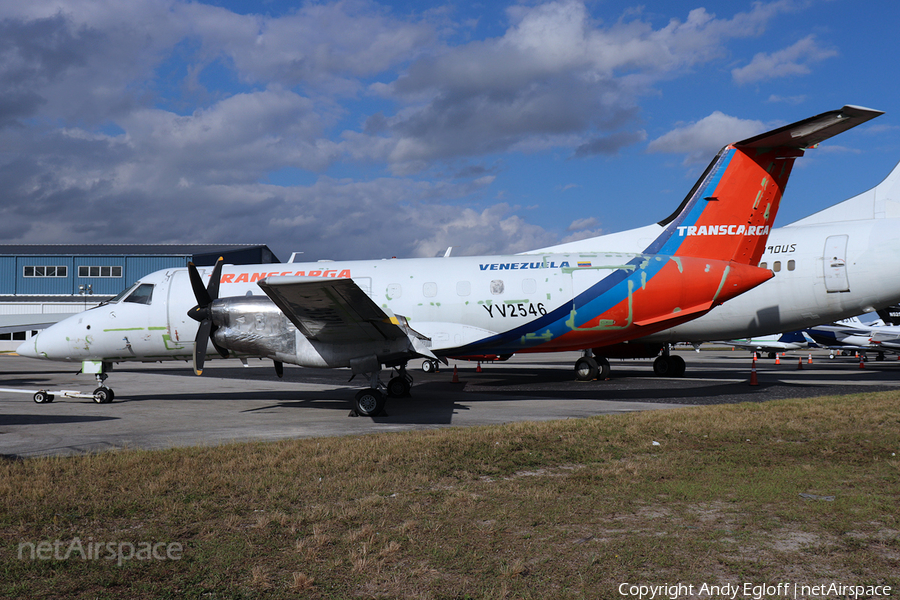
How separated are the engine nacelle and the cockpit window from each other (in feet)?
12.0

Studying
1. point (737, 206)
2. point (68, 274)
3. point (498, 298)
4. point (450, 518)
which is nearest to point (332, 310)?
point (498, 298)

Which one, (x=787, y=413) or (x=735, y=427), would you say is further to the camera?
(x=787, y=413)

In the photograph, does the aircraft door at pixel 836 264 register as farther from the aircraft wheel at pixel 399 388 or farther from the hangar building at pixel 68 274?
the hangar building at pixel 68 274

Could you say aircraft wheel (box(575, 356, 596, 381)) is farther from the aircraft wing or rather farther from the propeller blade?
the propeller blade

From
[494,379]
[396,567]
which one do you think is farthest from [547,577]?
[494,379]

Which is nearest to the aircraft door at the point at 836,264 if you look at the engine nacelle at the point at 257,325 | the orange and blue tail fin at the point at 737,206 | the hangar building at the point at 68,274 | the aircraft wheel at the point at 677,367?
the orange and blue tail fin at the point at 737,206

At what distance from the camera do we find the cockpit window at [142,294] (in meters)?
15.5

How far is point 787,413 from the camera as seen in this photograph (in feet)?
38.5

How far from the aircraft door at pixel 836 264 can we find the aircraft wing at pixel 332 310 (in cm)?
1224

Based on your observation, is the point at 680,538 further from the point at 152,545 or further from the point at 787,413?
the point at 787,413

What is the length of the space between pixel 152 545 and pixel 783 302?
59.3 feet

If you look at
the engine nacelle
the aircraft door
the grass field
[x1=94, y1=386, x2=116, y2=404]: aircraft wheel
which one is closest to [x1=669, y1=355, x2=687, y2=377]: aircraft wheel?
the aircraft door

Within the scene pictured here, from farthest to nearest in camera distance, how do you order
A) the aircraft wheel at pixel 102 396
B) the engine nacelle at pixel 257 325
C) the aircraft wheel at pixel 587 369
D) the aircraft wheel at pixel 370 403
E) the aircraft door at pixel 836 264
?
the aircraft wheel at pixel 587 369
the aircraft door at pixel 836 264
the aircraft wheel at pixel 102 396
the engine nacelle at pixel 257 325
the aircraft wheel at pixel 370 403

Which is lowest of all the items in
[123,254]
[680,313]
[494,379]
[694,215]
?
[494,379]
